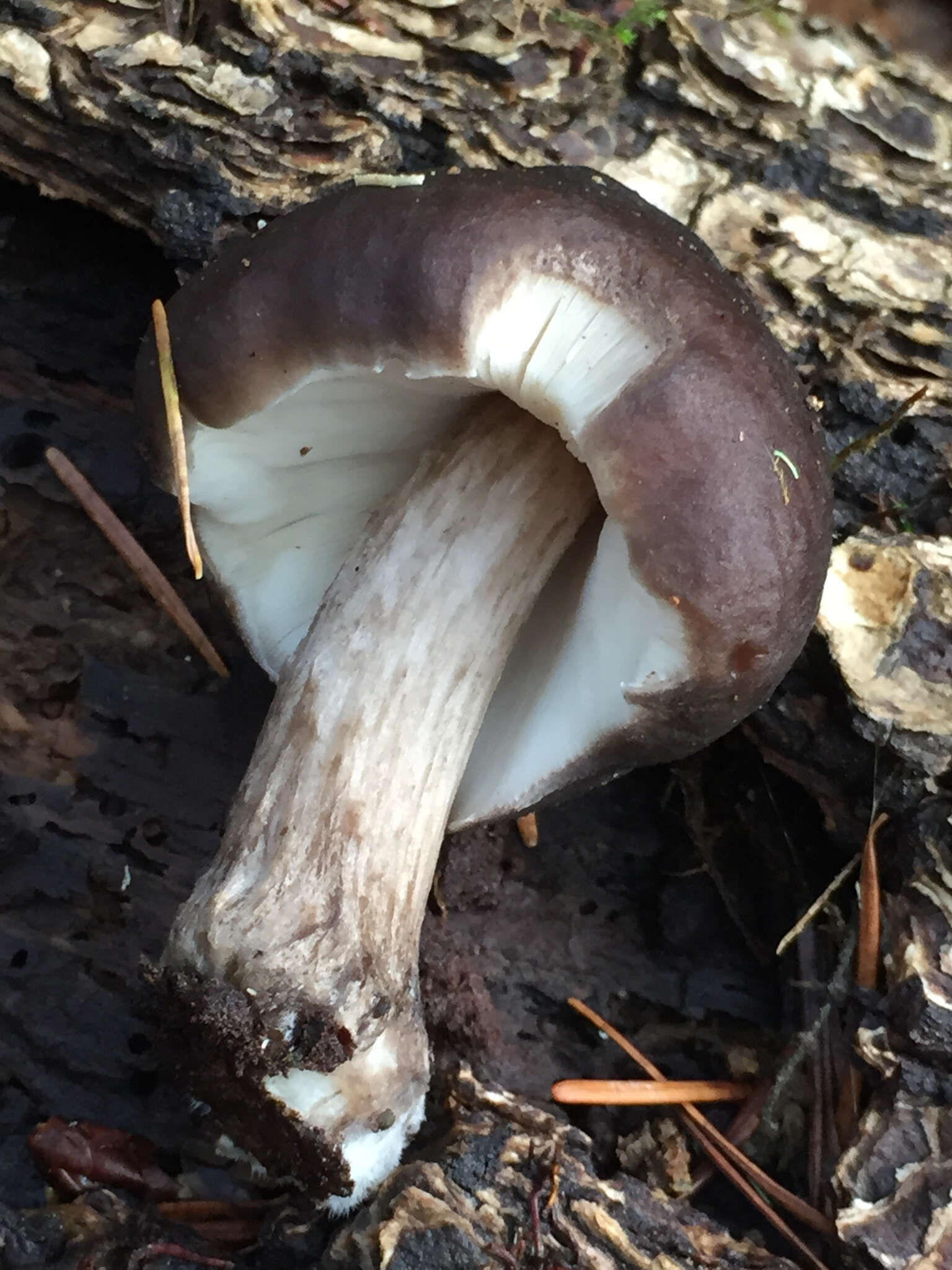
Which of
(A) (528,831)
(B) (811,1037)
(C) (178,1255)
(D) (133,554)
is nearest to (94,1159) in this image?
(C) (178,1255)

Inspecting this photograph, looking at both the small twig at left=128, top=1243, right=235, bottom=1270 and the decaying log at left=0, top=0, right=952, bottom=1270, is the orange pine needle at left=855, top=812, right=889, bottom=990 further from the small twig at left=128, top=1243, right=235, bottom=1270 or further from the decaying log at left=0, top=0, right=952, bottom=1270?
the small twig at left=128, top=1243, right=235, bottom=1270

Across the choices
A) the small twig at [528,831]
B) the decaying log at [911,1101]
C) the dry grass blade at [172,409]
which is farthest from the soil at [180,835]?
the dry grass blade at [172,409]

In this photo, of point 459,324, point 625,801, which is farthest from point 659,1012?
point 459,324

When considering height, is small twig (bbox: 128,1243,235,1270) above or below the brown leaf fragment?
above

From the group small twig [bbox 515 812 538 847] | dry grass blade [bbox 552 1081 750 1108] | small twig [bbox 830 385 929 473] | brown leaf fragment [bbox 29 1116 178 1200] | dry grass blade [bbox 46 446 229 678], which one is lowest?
brown leaf fragment [bbox 29 1116 178 1200]

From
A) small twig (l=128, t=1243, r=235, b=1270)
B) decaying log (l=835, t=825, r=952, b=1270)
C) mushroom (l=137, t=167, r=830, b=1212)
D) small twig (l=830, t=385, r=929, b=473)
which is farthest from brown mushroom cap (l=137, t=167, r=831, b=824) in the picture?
small twig (l=128, t=1243, r=235, b=1270)

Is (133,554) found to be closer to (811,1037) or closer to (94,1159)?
→ (94,1159)

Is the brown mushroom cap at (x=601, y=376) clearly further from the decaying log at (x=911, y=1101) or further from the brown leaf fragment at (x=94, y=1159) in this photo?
the brown leaf fragment at (x=94, y=1159)

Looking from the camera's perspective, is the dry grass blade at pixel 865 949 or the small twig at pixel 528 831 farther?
the small twig at pixel 528 831
